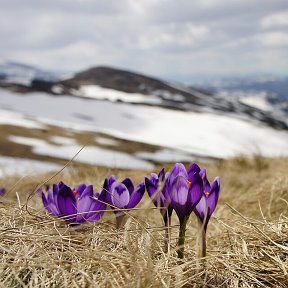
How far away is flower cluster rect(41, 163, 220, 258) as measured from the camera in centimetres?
212

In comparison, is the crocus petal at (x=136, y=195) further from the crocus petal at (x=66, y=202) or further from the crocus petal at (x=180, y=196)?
the crocus petal at (x=180, y=196)

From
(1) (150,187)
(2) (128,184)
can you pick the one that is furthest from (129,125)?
(1) (150,187)

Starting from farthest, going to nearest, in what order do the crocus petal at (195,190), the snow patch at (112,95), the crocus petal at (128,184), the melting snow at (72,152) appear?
the snow patch at (112,95) < the melting snow at (72,152) < the crocus petal at (128,184) < the crocus petal at (195,190)

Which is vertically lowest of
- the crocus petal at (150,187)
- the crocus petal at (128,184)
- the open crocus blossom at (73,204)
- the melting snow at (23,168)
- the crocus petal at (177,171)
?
the melting snow at (23,168)

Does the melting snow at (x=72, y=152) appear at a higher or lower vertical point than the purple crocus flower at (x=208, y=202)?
lower

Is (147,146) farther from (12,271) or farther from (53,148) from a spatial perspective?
(12,271)

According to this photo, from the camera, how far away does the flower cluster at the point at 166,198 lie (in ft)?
6.97

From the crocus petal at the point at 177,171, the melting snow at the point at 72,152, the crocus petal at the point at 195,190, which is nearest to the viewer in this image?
the crocus petal at the point at 195,190

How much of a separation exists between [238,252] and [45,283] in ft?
2.87

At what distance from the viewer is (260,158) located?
9.57 m

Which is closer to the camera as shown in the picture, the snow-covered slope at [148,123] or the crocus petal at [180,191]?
the crocus petal at [180,191]

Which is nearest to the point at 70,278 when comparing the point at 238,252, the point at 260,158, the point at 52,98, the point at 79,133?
the point at 238,252

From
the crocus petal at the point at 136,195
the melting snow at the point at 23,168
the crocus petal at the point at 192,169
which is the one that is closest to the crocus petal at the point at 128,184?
the crocus petal at the point at 136,195

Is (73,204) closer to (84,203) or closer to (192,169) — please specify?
(84,203)
